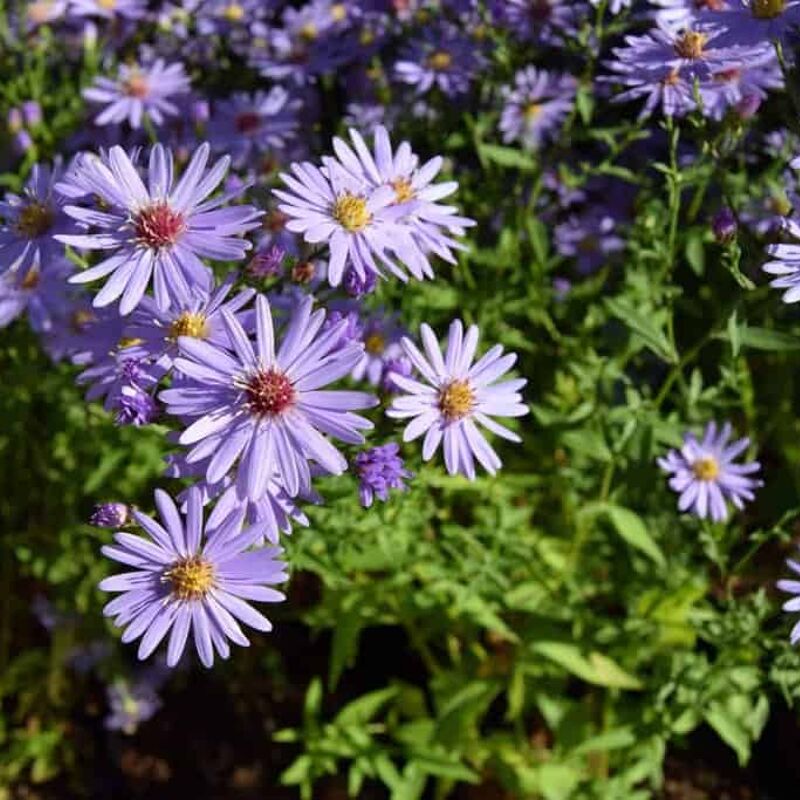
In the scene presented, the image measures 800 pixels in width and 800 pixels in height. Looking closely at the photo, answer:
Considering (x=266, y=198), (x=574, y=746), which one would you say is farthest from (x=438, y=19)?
(x=574, y=746)

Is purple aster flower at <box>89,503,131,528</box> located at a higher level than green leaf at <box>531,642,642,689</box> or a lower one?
higher

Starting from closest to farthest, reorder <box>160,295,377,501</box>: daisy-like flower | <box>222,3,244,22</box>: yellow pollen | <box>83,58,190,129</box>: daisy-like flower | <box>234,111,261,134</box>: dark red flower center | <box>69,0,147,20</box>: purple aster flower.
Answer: <box>160,295,377,501</box>: daisy-like flower → <box>83,58,190,129</box>: daisy-like flower → <box>234,111,261,134</box>: dark red flower center → <box>69,0,147,20</box>: purple aster flower → <box>222,3,244,22</box>: yellow pollen

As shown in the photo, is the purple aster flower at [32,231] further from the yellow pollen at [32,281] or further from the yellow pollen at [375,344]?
the yellow pollen at [375,344]

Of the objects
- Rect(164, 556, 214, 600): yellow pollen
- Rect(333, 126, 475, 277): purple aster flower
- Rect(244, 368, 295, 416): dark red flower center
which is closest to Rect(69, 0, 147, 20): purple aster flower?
Rect(333, 126, 475, 277): purple aster flower

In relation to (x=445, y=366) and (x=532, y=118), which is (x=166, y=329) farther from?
(x=532, y=118)

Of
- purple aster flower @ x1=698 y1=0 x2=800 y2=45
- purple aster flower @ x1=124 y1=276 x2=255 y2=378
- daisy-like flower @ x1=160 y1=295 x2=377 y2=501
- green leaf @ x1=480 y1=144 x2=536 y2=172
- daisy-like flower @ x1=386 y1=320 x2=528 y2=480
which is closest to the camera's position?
daisy-like flower @ x1=160 y1=295 x2=377 y2=501

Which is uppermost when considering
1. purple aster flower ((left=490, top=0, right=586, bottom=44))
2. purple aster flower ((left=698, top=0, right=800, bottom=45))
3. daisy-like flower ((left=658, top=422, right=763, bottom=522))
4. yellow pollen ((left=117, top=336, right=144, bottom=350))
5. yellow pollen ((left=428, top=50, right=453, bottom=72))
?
yellow pollen ((left=428, top=50, right=453, bottom=72))

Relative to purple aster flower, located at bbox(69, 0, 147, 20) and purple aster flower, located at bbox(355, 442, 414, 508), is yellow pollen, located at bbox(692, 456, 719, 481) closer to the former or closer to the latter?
purple aster flower, located at bbox(355, 442, 414, 508)
